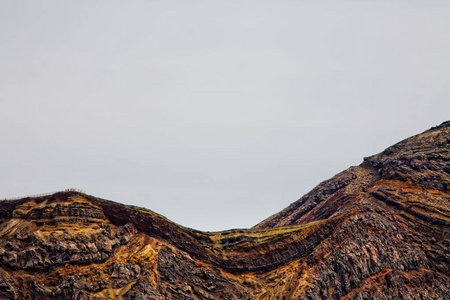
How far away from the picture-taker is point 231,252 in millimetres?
101938

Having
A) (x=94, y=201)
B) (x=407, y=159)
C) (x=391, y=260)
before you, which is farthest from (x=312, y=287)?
(x=407, y=159)

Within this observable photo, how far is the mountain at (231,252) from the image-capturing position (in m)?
79.4

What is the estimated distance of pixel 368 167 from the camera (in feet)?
483

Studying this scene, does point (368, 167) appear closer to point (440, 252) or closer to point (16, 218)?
point (440, 252)

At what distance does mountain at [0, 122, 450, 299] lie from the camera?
261 ft

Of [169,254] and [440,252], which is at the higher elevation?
[169,254]

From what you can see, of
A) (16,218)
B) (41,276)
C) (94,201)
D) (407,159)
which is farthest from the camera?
(407,159)

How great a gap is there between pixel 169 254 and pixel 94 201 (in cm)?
2188

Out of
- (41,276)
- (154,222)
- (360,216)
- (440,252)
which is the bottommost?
(440,252)

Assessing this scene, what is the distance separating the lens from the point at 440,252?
10569 centimetres

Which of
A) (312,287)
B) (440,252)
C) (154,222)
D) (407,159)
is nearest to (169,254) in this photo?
(154,222)

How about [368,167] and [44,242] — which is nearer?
[44,242]

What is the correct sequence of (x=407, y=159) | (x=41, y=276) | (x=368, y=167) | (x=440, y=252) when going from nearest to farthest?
1. (x=41, y=276)
2. (x=440, y=252)
3. (x=407, y=159)
4. (x=368, y=167)

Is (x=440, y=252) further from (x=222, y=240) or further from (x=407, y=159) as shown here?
(x=222, y=240)
